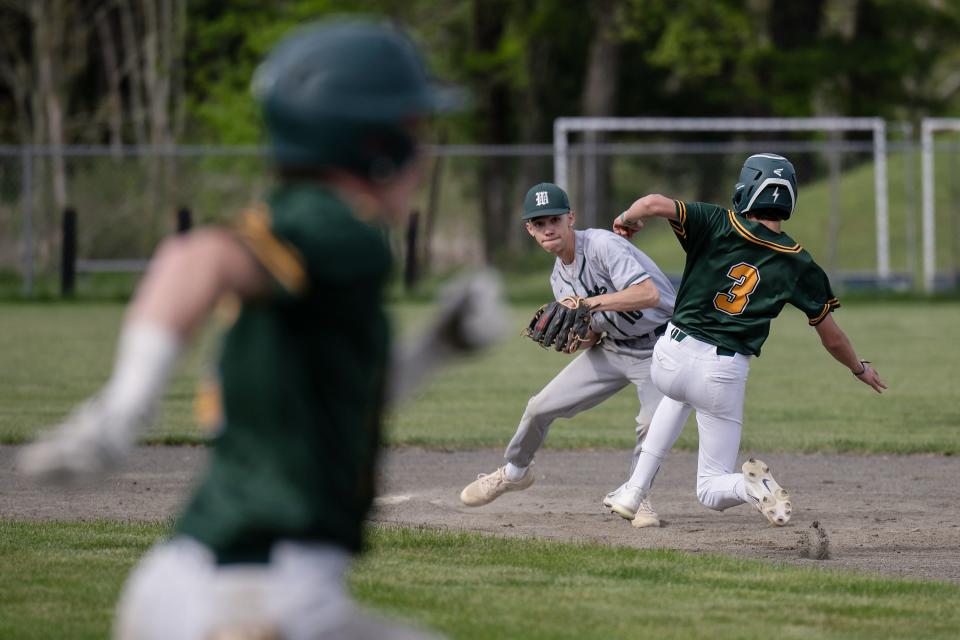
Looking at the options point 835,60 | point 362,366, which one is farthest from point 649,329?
point 835,60

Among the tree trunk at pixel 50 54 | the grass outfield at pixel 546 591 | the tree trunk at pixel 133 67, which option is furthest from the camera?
the tree trunk at pixel 133 67

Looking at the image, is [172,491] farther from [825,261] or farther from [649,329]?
[825,261]

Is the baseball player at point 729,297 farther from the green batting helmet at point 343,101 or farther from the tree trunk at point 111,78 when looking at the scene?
the tree trunk at point 111,78

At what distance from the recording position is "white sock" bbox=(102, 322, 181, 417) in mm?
2549

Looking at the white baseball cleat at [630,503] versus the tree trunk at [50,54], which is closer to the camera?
the white baseball cleat at [630,503]

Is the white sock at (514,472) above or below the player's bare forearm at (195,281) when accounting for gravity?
below

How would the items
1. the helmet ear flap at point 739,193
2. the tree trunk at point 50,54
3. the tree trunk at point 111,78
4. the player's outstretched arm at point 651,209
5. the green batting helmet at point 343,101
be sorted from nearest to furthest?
the green batting helmet at point 343,101 → the player's outstretched arm at point 651,209 → the helmet ear flap at point 739,193 → the tree trunk at point 50,54 → the tree trunk at point 111,78

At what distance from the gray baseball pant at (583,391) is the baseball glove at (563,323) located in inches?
14.0

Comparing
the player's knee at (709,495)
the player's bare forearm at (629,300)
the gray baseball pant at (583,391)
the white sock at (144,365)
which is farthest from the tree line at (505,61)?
the white sock at (144,365)

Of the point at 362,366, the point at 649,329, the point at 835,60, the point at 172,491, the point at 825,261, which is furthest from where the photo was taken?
the point at 835,60

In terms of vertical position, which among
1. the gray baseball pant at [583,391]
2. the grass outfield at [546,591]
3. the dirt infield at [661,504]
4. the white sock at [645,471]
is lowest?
the dirt infield at [661,504]

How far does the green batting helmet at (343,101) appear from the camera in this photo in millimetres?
2805

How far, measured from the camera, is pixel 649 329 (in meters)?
8.14

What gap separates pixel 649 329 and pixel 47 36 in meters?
37.4
